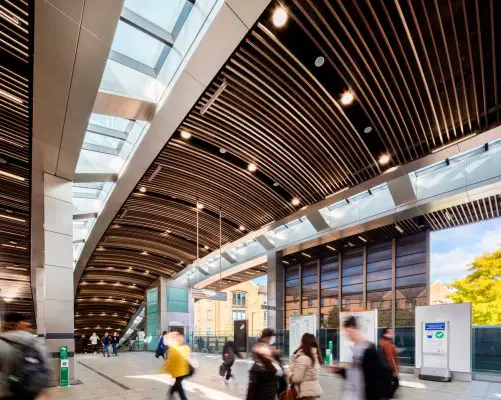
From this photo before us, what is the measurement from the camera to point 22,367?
327 cm

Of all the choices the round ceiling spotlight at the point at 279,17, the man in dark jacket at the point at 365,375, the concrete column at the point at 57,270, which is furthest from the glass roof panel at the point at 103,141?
the man in dark jacket at the point at 365,375

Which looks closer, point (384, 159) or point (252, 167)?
point (384, 159)

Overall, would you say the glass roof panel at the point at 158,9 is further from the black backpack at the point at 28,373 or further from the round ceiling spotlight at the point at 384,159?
the black backpack at the point at 28,373

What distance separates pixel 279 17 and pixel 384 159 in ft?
16.8

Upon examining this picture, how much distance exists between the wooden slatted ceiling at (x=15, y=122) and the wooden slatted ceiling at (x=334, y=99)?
3077mm

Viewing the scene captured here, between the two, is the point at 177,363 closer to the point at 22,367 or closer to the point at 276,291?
the point at 22,367

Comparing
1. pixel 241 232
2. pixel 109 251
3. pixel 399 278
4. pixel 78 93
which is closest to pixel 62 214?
pixel 78 93

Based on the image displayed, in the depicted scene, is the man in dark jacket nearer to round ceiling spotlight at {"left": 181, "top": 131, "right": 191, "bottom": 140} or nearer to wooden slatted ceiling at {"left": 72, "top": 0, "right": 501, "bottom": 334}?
wooden slatted ceiling at {"left": 72, "top": 0, "right": 501, "bottom": 334}

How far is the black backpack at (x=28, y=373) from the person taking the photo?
323 centimetres


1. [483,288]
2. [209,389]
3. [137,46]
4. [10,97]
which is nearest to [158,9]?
[137,46]

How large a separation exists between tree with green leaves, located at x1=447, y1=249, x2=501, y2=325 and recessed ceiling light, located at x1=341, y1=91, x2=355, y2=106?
1763 cm

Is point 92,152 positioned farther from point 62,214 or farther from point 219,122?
point 219,122

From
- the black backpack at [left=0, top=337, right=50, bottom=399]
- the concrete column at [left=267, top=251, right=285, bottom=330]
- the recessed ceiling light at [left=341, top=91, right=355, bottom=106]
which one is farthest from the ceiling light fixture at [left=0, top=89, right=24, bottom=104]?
the concrete column at [left=267, top=251, right=285, bottom=330]

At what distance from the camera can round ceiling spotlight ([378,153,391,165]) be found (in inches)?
372
